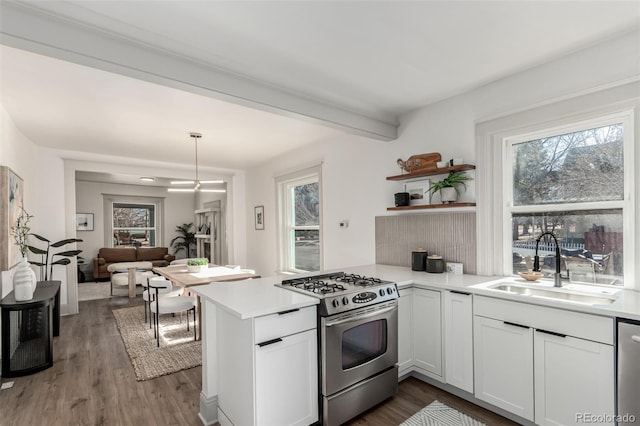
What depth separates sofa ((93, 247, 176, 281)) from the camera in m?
7.69

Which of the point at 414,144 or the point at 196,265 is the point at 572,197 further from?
the point at 196,265

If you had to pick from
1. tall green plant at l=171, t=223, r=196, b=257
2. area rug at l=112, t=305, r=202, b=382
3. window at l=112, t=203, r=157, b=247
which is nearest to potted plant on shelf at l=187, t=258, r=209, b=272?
area rug at l=112, t=305, r=202, b=382

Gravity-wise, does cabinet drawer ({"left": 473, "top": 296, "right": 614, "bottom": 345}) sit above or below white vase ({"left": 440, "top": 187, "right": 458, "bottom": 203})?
below

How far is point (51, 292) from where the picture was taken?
3.22 metres

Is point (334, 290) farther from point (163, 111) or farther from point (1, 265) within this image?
point (1, 265)

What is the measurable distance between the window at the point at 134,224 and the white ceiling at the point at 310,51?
5.71 meters

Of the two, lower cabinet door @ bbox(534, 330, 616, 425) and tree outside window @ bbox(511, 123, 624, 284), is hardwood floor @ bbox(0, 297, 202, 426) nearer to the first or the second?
lower cabinet door @ bbox(534, 330, 616, 425)

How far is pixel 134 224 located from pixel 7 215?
21.5ft

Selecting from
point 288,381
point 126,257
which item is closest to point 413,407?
point 288,381

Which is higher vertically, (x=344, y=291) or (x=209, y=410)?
(x=344, y=291)

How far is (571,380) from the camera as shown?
178cm

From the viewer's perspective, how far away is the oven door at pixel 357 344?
1.97 m

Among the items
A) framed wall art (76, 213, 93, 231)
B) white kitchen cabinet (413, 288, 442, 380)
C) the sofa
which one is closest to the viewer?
white kitchen cabinet (413, 288, 442, 380)

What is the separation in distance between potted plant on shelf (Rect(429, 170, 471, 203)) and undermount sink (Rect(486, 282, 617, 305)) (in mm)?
829
